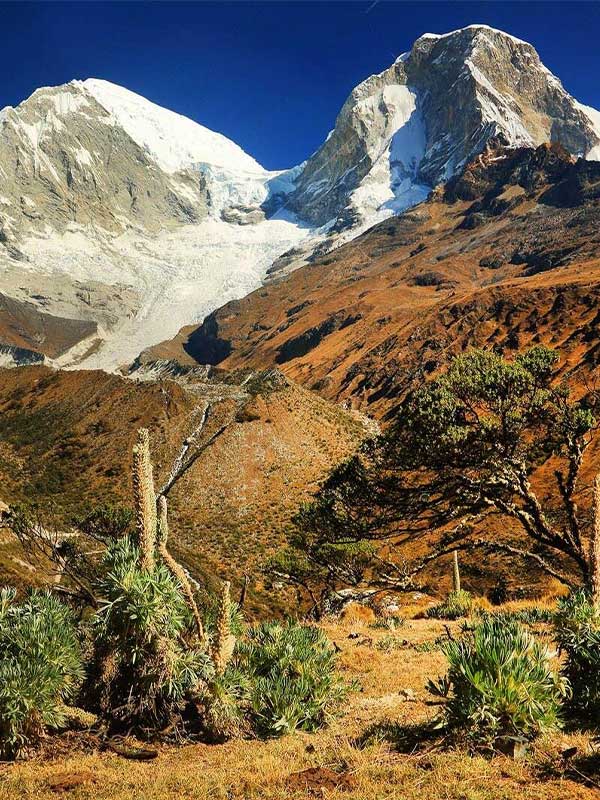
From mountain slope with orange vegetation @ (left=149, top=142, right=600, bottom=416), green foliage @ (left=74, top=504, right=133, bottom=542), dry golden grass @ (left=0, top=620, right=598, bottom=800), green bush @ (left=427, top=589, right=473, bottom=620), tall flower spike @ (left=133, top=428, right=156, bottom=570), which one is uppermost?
mountain slope with orange vegetation @ (left=149, top=142, right=600, bottom=416)

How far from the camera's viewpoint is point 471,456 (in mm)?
12734

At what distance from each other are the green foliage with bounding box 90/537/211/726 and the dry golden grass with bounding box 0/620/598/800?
1.80 ft

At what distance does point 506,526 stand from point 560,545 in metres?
19.2

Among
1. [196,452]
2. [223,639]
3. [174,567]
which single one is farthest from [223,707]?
[196,452]

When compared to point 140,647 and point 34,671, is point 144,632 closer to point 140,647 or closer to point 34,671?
point 140,647

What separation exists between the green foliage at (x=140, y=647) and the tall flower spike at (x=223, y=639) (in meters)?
0.13

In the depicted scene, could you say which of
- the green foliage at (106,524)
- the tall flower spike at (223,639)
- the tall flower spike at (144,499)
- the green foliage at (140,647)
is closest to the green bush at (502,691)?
the tall flower spike at (223,639)

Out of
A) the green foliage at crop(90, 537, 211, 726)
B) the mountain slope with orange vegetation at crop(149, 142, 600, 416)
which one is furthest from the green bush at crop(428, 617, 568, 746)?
the mountain slope with orange vegetation at crop(149, 142, 600, 416)

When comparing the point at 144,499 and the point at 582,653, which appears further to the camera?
the point at 144,499

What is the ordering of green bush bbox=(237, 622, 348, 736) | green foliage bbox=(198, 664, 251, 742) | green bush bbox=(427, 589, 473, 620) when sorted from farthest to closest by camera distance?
green bush bbox=(427, 589, 473, 620) → green bush bbox=(237, 622, 348, 736) → green foliage bbox=(198, 664, 251, 742)

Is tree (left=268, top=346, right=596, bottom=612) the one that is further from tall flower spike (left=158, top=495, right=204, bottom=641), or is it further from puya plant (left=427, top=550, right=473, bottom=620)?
tall flower spike (left=158, top=495, right=204, bottom=641)

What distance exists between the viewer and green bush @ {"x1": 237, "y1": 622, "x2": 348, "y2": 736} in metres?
6.82

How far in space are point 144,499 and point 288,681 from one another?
3.25 meters

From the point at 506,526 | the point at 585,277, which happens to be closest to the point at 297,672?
the point at 506,526
